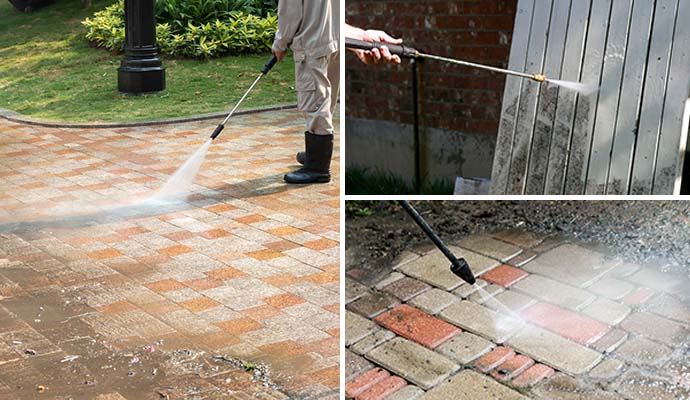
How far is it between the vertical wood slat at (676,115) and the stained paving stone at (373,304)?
75cm

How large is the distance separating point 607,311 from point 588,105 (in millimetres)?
777

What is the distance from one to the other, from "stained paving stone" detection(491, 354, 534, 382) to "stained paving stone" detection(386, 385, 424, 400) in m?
0.16

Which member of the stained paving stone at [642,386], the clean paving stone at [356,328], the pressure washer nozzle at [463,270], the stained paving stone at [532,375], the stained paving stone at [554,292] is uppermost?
the pressure washer nozzle at [463,270]

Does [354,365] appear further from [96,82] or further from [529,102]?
[96,82]

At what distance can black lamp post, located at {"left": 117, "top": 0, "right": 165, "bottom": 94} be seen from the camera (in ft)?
29.8

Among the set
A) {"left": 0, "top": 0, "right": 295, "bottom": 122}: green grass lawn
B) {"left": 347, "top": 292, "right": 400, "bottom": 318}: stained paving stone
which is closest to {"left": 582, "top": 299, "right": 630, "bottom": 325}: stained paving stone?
{"left": 347, "top": 292, "right": 400, "bottom": 318}: stained paving stone

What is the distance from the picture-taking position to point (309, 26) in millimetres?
5023

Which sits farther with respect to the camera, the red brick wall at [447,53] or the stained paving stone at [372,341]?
the red brick wall at [447,53]

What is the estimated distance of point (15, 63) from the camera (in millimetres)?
11961

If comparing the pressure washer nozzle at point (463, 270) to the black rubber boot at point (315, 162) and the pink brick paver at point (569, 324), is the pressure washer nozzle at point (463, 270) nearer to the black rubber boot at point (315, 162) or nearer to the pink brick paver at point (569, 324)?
the pink brick paver at point (569, 324)

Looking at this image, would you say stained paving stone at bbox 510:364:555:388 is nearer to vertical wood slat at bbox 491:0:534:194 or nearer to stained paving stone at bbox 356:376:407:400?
stained paving stone at bbox 356:376:407:400

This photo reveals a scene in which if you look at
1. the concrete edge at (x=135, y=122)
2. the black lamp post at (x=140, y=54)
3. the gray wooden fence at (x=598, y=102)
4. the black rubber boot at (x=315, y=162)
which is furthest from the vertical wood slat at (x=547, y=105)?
the black lamp post at (x=140, y=54)

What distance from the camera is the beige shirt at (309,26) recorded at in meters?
5.01

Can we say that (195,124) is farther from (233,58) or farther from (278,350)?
(278,350)
